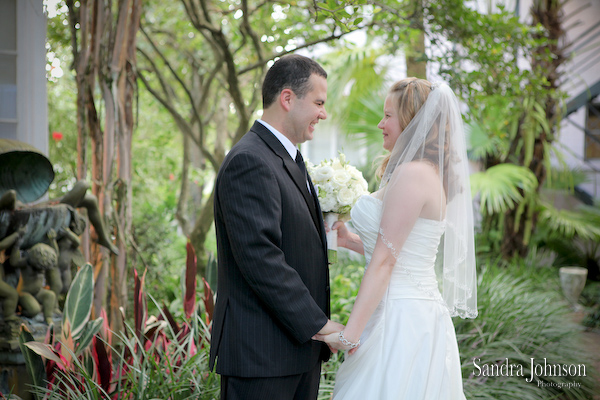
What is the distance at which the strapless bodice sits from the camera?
91.1 inches

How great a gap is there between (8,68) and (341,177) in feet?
9.87

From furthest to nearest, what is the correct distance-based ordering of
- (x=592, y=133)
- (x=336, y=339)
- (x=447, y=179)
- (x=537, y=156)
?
1. (x=592, y=133)
2. (x=537, y=156)
3. (x=447, y=179)
4. (x=336, y=339)

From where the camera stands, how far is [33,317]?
9.84 feet

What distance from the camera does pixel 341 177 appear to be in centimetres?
255

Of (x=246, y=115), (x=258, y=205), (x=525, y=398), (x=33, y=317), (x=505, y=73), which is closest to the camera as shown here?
(x=258, y=205)

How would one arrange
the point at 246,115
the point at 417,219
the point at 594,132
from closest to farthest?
1. the point at 417,219
2. the point at 246,115
3. the point at 594,132

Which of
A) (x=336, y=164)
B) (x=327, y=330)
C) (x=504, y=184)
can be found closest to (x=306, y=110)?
(x=336, y=164)

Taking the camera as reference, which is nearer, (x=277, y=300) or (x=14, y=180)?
(x=277, y=300)

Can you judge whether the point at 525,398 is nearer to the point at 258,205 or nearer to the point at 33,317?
the point at 258,205

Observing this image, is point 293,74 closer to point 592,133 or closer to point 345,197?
point 345,197

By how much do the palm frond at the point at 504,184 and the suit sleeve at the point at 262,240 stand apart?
4951mm

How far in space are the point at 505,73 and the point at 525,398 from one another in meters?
2.68

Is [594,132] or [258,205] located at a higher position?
[594,132]

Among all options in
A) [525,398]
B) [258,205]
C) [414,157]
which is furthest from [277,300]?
[525,398]
